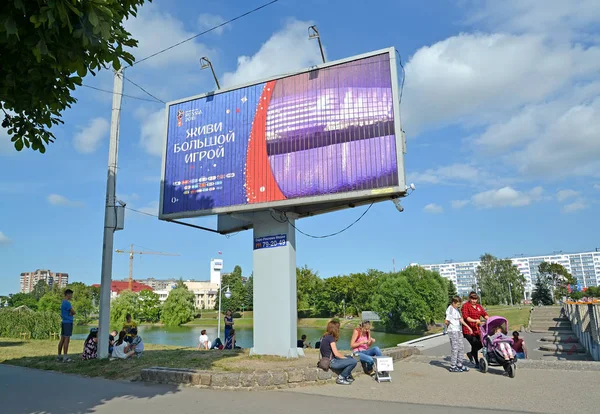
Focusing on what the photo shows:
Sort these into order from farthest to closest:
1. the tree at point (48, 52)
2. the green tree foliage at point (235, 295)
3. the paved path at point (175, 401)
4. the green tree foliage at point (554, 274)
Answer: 1. the green tree foliage at point (554, 274)
2. the green tree foliage at point (235, 295)
3. the paved path at point (175, 401)
4. the tree at point (48, 52)

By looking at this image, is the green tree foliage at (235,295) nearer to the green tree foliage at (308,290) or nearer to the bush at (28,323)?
the green tree foliage at (308,290)

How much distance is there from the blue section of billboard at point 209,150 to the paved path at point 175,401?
5.34 m

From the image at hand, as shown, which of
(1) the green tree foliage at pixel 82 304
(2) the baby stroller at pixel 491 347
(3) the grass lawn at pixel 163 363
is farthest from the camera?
(1) the green tree foliage at pixel 82 304

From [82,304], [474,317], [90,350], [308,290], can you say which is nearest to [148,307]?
[82,304]

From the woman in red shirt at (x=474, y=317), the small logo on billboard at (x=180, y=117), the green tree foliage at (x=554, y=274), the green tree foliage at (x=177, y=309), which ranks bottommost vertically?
the green tree foliage at (x=177, y=309)

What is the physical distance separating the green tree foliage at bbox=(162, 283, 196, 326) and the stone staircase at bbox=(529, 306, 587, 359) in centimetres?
6178

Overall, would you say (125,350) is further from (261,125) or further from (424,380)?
(424,380)

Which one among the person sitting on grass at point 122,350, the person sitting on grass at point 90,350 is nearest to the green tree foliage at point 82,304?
the person sitting on grass at point 90,350

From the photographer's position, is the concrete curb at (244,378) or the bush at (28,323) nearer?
the concrete curb at (244,378)

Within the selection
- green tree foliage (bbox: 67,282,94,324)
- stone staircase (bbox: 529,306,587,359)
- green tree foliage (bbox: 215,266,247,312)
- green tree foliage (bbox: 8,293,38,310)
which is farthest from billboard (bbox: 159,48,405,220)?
green tree foliage (bbox: 8,293,38,310)

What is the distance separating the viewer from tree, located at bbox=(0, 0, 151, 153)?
13.9ft

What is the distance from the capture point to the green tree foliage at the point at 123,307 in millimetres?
73119

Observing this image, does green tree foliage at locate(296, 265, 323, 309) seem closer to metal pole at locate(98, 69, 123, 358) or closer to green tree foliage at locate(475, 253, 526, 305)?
green tree foliage at locate(475, 253, 526, 305)

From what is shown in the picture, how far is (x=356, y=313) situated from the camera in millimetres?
79875
